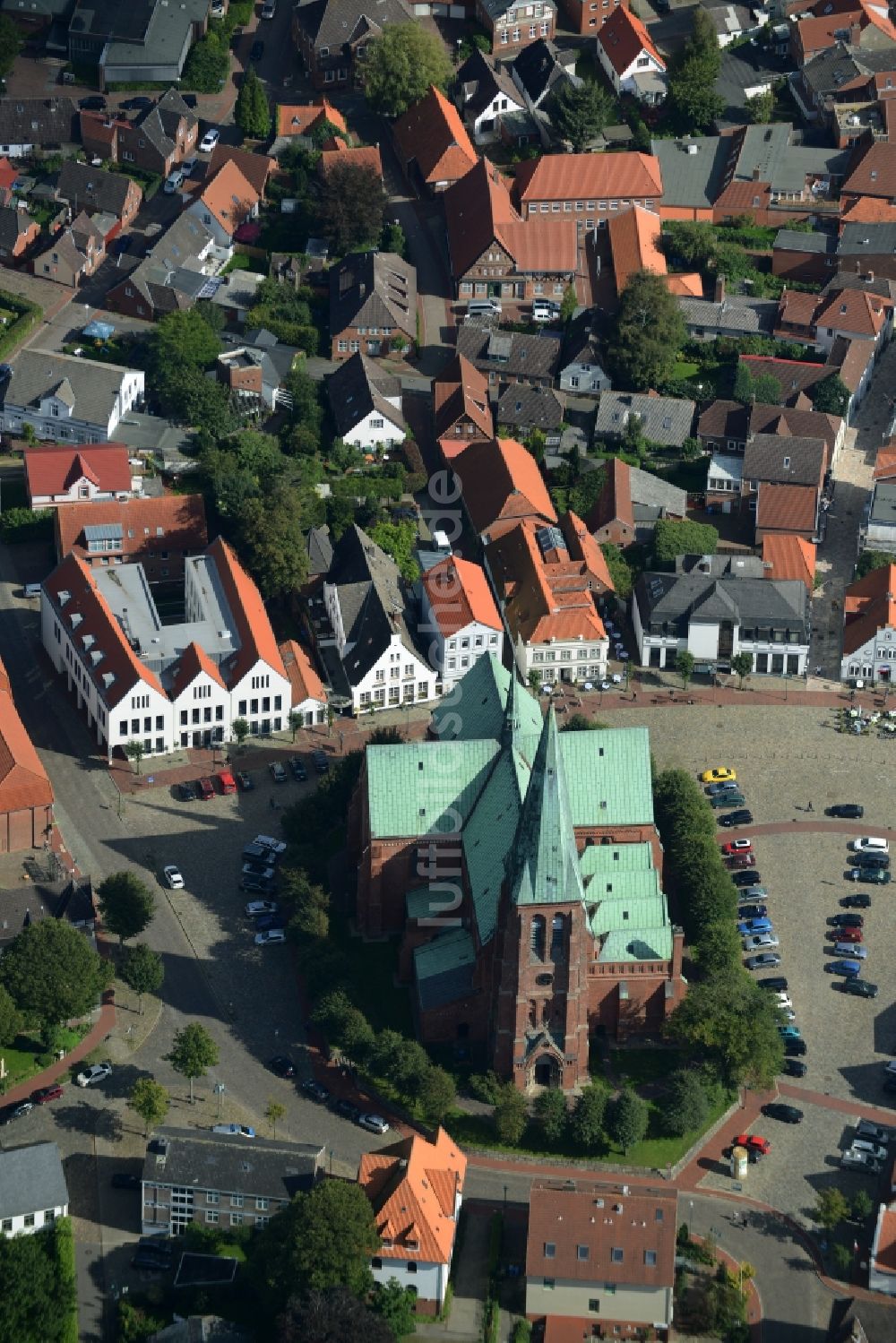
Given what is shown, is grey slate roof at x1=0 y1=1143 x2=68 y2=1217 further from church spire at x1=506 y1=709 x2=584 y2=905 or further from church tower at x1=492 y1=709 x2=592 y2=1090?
church spire at x1=506 y1=709 x2=584 y2=905

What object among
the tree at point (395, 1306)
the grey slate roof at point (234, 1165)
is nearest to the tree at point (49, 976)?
the grey slate roof at point (234, 1165)

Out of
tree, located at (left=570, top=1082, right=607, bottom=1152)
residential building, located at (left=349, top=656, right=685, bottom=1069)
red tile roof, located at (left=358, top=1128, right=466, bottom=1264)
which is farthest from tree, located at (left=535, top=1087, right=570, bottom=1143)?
red tile roof, located at (left=358, top=1128, right=466, bottom=1264)

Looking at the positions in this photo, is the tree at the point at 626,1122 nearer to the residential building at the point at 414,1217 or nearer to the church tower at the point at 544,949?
the church tower at the point at 544,949

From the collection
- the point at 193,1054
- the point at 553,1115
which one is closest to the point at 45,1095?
the point at 193,1054

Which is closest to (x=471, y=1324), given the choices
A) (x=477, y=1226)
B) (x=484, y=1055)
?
(x=477, y=1226)

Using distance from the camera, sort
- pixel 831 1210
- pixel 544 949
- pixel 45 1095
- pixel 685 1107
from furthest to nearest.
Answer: pixel 45 1095 < pixel 685 1107 < pixel 544 949 < pixel 831 1210

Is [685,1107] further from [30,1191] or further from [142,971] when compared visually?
[30,1191]

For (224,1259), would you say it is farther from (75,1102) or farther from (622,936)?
(622,936)
